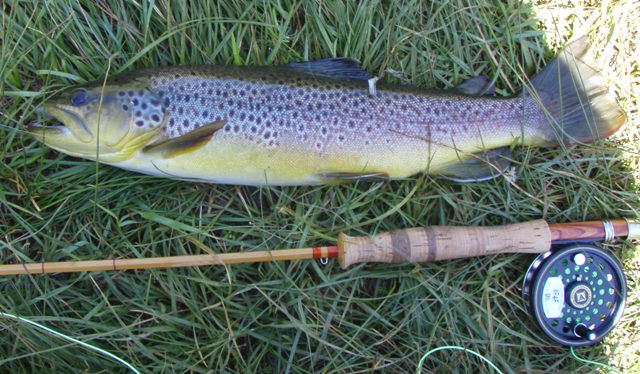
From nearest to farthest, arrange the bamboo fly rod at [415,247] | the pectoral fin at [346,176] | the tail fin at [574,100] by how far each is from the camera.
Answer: the bamboo fly rod at [415,247], the pectoral fin at [346,176], the tail fin at [574,100]

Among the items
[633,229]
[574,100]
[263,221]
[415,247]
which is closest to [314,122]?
[263,221]

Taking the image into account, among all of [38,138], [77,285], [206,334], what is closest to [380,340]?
[206,334]

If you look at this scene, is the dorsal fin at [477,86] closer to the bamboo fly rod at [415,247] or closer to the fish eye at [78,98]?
the bamboo fly rod at [415,247]

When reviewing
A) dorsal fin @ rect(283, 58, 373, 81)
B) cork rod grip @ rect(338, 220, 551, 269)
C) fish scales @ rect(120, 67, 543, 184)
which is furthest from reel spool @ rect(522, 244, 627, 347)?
dorsal fin @ rect(283, 58, 373, 81)

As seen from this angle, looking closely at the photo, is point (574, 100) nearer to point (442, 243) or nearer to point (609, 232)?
point (609, 232)

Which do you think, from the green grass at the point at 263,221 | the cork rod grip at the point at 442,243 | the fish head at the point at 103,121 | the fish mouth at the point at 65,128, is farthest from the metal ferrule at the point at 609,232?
the fish mouth at the point at 65,128

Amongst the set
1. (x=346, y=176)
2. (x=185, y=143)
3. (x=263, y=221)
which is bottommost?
(x=263, y=221)
